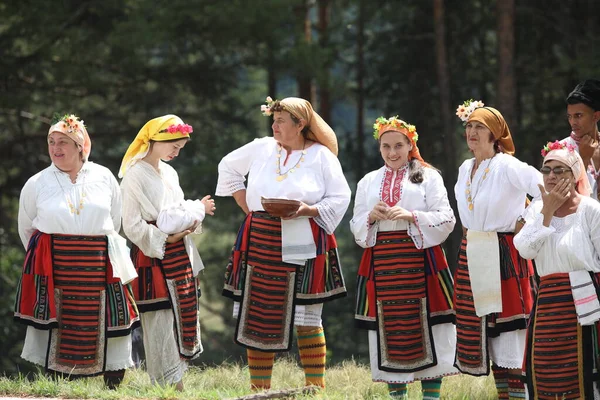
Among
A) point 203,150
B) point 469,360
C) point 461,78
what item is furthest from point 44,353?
point 461,78

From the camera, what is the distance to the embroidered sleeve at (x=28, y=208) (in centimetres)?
747

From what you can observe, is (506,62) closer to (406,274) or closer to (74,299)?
(406,274)

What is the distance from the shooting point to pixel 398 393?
7.24 metres

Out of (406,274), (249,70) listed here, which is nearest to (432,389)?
(406,274)

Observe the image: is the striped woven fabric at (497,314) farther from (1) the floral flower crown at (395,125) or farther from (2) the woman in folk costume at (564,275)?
(1) the floral flower crown at (395,125)

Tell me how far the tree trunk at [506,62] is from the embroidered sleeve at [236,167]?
786 cm

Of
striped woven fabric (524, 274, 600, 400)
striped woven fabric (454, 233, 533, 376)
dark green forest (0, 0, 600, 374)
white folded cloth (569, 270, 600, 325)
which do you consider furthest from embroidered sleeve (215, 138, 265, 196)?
dark green forest (0, 0, 600, 374)

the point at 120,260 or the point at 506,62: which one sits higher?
the point at 506,62

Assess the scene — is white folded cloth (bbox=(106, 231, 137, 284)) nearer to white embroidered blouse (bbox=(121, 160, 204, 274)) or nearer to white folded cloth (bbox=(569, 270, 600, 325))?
white embroidered blouse (bbox=(121, 160, 204, 274))

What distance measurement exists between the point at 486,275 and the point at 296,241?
1.23m

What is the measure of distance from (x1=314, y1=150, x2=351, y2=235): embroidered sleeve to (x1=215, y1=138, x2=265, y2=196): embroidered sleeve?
20.0 inches

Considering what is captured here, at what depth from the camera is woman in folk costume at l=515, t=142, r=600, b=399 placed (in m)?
6.25

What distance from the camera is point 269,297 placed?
7.35 meters

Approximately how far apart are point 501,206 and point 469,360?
0.97 metres
